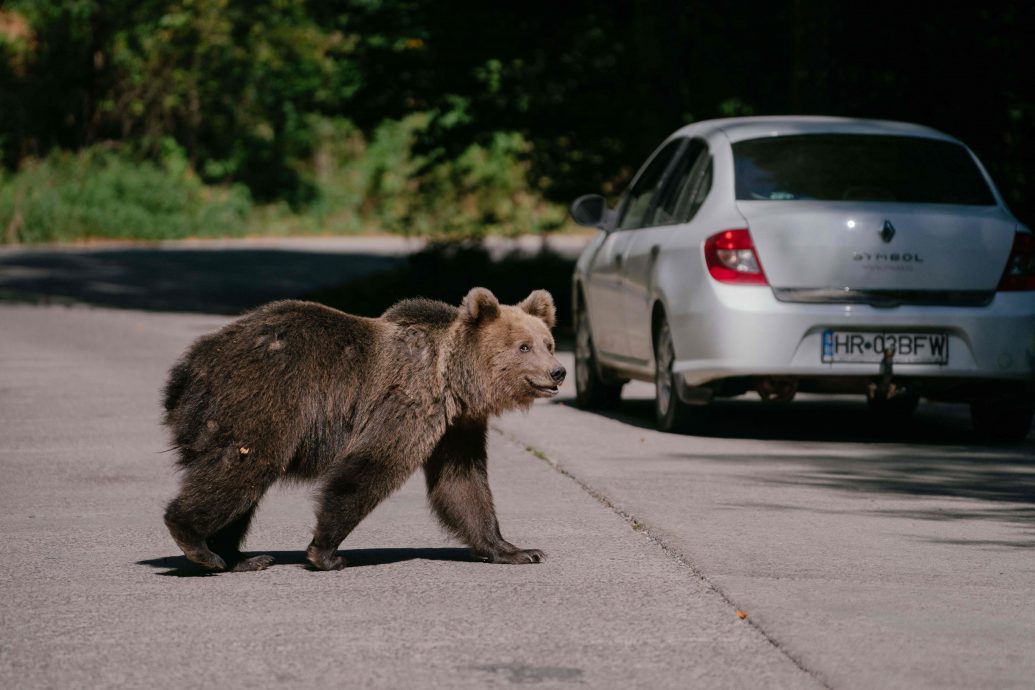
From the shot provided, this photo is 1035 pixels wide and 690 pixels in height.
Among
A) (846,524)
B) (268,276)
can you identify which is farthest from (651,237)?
(268,276)

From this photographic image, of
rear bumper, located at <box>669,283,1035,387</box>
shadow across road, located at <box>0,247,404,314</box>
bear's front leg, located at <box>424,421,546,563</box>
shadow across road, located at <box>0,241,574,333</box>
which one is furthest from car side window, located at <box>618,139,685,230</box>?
shadow across road, located at <box>0,247,404,314</box>

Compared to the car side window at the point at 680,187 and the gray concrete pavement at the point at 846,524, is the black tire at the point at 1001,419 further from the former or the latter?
the car side window at the point at 680,187

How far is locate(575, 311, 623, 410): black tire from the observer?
13.5 m

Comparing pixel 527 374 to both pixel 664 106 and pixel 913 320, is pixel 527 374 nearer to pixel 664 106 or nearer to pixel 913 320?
pixel 913 320

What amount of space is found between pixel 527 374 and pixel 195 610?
5.13 feet

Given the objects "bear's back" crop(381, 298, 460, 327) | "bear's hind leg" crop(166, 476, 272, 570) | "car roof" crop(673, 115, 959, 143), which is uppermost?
"car roof" crop(673, 115, 959, 143)

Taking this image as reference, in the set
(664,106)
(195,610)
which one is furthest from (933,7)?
(195,610)

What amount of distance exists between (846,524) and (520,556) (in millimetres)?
1769

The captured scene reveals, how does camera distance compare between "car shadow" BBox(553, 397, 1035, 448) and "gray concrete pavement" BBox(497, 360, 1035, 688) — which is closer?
"gray concrete pavement" BBox(497, 360, 1035, 688)

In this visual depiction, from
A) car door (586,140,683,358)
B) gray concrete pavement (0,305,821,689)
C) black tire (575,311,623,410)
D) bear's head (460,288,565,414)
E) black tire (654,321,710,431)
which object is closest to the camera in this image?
gray concrete pavement (0,305,821,689)

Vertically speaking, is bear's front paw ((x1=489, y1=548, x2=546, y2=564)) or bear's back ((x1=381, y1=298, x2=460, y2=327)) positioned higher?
bear's back ((x1=381, y1=298, x2=460, y2=327))

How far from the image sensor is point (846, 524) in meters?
8.33

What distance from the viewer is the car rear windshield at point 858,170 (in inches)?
453

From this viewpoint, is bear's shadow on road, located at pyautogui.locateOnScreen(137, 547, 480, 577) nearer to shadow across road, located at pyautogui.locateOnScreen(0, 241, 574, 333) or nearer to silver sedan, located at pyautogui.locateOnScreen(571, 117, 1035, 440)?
silver sedan, located at pyautogui.locateOnScreen(571, 117, 1035, 440)
